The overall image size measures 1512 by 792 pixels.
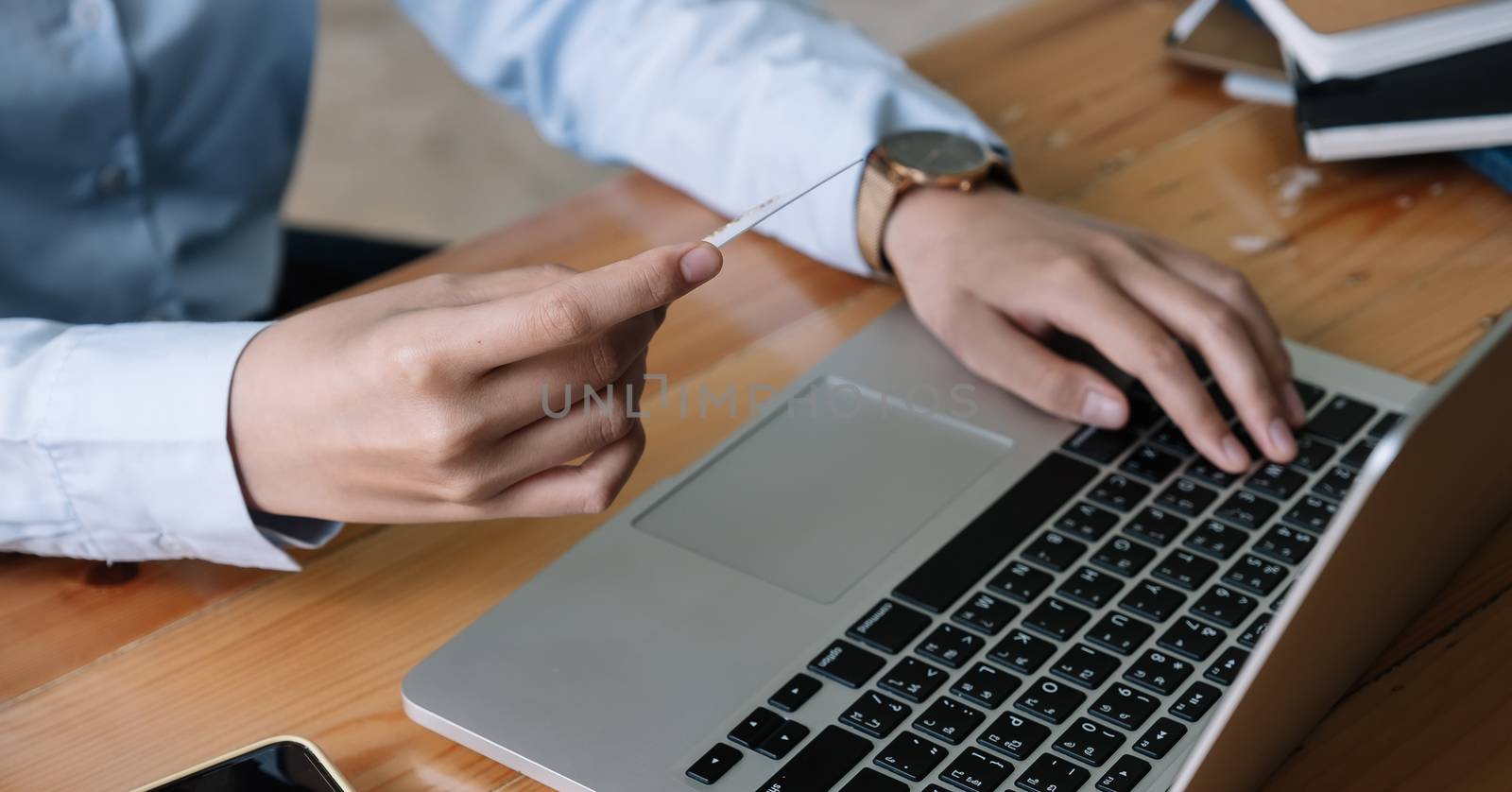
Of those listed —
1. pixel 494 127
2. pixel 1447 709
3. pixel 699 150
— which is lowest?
pixel 494 127

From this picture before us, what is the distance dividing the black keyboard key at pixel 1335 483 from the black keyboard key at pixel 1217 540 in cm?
5

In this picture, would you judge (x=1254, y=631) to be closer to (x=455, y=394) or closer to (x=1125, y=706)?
(x=1125, y=706)

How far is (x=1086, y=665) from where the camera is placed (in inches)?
21.1

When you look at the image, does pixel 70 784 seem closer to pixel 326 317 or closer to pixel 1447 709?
pixel 326 317

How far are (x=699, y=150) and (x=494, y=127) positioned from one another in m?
1.93

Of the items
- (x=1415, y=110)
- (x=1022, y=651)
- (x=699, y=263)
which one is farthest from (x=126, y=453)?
(x=1415, y=110)

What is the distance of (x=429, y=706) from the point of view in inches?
21.2

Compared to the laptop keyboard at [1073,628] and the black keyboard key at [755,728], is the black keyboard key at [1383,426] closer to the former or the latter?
the laptop keyboard at [1073,628]

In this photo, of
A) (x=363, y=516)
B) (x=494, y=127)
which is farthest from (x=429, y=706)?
(x=494, y=127)

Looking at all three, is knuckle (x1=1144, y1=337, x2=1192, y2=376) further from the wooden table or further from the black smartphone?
the black smartphone

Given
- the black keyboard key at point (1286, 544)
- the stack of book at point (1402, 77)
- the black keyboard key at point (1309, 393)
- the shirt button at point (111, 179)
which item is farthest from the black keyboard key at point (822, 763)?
the shirt button at point (111, 179)

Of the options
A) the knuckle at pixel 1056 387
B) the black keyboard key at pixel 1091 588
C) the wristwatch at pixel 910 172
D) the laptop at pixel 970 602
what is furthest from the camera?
the wristwatch at pixel 910 172

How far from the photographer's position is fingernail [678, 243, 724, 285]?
1.62ft

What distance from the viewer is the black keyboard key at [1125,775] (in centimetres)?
49
